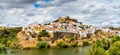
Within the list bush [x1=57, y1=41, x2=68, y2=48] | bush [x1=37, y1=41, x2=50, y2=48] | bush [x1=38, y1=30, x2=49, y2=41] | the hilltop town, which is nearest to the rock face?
the hilltop town

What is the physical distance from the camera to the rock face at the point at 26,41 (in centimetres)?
12181

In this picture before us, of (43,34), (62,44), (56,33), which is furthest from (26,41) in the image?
(56,33)

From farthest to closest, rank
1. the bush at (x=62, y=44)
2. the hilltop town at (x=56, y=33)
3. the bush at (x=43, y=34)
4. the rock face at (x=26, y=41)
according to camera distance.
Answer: the bush at (x=43, y=34)
the hilltop town at (x=56, y=33)
the rock face at (x=26, y=41)
the bush at (x=62, y=44)

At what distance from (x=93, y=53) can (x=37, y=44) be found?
66.9m

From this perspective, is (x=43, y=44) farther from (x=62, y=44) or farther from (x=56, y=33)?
(x=56, y=33)

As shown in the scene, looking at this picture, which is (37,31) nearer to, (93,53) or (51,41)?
(51,41)

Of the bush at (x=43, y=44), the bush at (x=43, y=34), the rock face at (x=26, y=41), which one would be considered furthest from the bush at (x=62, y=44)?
the bush at (x=43, y=34)

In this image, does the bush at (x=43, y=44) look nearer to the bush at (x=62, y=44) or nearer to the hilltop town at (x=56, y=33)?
the hilltop town at (x=56, y=33)

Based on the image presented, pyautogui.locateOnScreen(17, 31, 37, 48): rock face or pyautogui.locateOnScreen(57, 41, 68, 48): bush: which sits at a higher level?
pyautogui.locateOnScreen(17, 31, 37, 48): rock face

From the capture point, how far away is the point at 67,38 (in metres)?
133

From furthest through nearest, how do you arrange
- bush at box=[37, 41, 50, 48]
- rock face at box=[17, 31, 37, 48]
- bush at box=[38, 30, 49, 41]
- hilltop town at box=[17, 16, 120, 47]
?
bush at box=[38, 30, 49, 41], hilltop town at box=[17, 16, 120, 47], rock face at box=[17, 31, 37, 48], bush at box=[37, 41, 50, 48]

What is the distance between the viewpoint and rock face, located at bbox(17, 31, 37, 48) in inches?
4796

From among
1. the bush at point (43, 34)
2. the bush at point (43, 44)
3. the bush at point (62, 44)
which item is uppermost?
the bush at point (43, 34)

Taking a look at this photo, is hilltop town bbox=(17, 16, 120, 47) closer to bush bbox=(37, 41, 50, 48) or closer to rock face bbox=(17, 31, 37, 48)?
rock face bbox=(17, 31, 37, 48)
